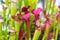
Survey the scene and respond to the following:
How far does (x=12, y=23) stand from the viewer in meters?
0.37

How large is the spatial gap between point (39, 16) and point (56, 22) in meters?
0.04

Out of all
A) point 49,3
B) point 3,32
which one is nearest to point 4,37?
point 3,32

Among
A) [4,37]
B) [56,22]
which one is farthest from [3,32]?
[56,22]

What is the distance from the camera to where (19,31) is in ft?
1.12

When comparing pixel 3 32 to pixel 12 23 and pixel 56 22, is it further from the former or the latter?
pixel 56 22

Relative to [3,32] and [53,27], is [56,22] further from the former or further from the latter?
[3,32]

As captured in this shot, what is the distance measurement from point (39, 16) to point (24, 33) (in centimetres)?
5

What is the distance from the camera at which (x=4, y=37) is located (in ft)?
1.16

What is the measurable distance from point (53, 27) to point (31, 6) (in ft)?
0.26

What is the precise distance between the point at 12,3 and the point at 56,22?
11cm

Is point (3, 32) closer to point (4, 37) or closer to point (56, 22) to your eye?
point (4, 37)

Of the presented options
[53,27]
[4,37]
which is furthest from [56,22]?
[4,37]

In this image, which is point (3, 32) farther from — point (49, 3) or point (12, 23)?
point (49, 3)

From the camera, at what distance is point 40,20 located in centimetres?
32
